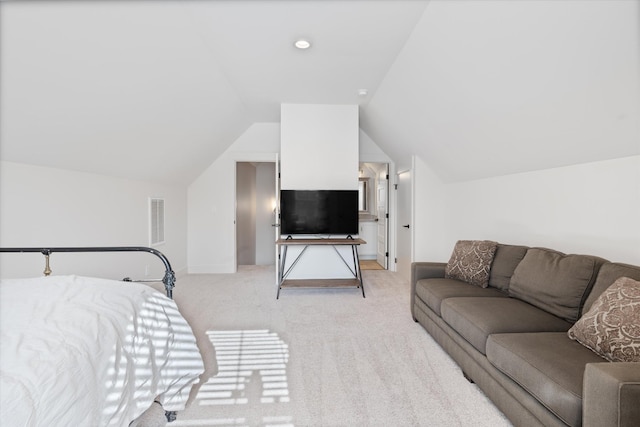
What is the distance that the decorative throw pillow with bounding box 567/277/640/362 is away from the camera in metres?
1.46

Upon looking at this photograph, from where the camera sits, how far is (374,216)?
7574 mm

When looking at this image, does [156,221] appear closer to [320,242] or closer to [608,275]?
[320,242]

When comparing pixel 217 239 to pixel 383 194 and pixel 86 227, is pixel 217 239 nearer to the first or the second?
pixel 86 227

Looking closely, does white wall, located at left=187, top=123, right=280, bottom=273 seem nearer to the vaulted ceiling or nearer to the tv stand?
the tv stand

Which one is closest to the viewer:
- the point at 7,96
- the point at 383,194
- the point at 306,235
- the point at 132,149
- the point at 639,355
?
the point at 639,355

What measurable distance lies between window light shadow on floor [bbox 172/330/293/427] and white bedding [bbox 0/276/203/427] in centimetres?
20

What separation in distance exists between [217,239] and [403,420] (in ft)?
15.6

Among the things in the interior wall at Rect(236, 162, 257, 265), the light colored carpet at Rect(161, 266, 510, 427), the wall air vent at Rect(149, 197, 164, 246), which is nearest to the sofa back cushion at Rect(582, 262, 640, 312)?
the light colored carpet at Rect(161, 266, 510, 427)

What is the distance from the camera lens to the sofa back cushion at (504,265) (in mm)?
2758

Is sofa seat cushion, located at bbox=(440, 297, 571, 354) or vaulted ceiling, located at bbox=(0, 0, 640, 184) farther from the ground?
vaulted ceiling, located at bbox=(0, 0, 640, 184)

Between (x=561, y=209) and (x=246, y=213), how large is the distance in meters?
6.13

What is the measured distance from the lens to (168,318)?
1.88 metres

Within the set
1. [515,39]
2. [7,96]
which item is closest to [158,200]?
[7,96]

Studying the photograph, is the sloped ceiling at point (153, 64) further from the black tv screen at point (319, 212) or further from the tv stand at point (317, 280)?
the tv stand at point (317, 280)
